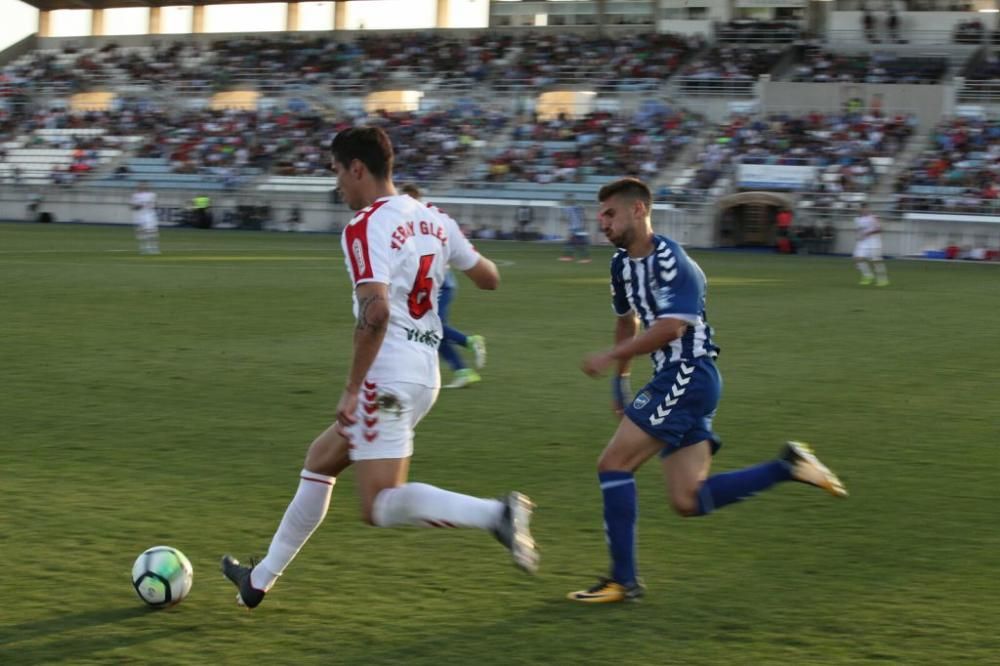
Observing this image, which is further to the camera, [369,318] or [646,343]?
[646,343]

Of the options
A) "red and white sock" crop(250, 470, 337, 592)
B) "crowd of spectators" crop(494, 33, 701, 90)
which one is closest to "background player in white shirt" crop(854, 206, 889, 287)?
"red and white sock" crop(250, 470, 337, 592)

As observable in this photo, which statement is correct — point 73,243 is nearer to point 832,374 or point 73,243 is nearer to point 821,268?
point 821,268

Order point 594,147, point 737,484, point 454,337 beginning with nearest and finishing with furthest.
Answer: point 737,484, point 454,337, point 594,147

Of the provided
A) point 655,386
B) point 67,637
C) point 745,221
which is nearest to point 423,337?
point 655,386

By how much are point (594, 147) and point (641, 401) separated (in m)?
42.8

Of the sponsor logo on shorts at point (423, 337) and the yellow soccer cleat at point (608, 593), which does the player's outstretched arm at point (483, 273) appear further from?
the yellow soccer cleat at point (608, 593)

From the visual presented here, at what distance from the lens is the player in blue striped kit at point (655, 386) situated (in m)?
5.49

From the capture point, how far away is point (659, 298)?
5.53 metres

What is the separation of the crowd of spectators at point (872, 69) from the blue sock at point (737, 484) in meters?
43.8

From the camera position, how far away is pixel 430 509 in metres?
4.96

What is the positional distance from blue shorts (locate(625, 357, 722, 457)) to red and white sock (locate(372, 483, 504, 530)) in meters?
0.87

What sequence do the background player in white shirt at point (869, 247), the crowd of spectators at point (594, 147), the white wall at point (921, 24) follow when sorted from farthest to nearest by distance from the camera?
the white wall at point (921, 24) < the crowd of spectators at point (594, 147) < the background player in white shirt at point (869, 247)

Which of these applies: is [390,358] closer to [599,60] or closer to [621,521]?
[621,521]

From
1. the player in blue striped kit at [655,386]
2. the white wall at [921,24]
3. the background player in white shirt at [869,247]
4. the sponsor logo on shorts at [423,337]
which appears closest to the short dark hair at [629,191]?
the player in blue striped kit at [655,386]
